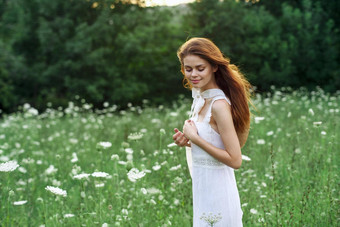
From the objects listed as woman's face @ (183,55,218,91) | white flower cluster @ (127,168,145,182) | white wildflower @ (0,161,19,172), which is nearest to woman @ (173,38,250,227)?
woman's face @ (183,55,218,91)

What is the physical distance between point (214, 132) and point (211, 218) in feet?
1.40

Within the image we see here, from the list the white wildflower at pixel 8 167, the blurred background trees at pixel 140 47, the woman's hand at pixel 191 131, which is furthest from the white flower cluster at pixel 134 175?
the blurred background trees at pixel 140 47

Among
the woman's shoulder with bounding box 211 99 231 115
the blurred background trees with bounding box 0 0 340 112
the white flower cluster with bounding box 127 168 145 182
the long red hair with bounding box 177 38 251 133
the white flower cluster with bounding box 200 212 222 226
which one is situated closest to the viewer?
the white flower cluster with bounding box 200 212 222 226

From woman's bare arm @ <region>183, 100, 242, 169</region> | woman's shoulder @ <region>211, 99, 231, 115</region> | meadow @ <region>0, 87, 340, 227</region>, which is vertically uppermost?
woman's shoulder @ <region>211, 99, 231, 115</region>

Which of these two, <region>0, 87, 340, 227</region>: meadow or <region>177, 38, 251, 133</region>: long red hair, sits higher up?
<region>177, 38, 251, 133</region>: long red hair

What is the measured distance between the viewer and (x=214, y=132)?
6.63 ft

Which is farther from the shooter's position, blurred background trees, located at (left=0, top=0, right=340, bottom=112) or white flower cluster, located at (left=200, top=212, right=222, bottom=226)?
blurred background trees, located at (left=0, top=0, right=340, bottom=112)

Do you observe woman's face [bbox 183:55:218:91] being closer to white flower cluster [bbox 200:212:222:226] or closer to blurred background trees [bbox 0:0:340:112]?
white flower cluster [bbox 200:212:222:226]

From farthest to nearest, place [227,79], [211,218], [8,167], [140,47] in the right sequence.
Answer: [140,47] → [8,167] → [227,79] → [211,218]

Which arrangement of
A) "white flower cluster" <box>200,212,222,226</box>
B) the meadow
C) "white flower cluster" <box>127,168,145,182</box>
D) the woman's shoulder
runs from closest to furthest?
1. "white flower cluster" <box>200,212,222,226</box>
2. the woman's shoulder
3. "white flower cluster" <box>127,168,145,182</box>
4. the meadow

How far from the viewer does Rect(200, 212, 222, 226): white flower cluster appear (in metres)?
1.86

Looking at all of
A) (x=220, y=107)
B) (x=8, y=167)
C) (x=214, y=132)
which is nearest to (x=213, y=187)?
(x=214, y=132)

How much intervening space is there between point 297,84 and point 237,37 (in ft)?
12.4

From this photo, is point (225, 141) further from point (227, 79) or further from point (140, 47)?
point (140, 47)
